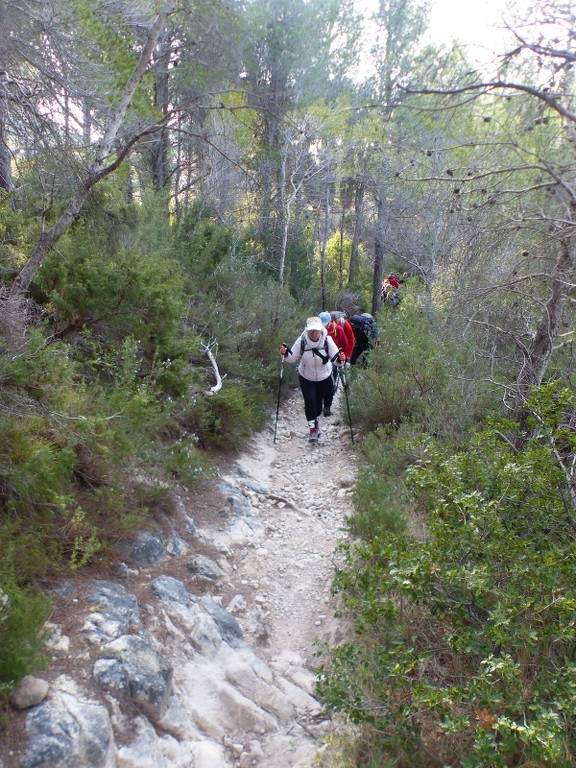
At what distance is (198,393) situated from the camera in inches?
263

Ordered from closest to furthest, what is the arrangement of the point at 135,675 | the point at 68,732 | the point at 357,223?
the point at 68,732
the point at 135,675
the point at 357,223

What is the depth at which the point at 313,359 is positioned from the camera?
7.67 meters

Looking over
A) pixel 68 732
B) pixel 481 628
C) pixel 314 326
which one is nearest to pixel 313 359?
pixel 314 326

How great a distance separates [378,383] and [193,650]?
505 centimetres

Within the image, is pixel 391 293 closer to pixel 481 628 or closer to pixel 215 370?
pixel 215 370

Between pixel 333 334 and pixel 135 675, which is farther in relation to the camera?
pixel 333 334

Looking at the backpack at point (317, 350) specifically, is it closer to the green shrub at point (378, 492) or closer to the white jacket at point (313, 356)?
the white jacket at point (313, 356)

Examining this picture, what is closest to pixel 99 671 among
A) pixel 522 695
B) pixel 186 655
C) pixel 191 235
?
pixel 186 655

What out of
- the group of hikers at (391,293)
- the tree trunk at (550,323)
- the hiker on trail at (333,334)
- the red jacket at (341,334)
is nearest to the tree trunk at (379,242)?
the group of hikers at (391,293)

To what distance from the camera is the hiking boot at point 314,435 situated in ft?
26.0

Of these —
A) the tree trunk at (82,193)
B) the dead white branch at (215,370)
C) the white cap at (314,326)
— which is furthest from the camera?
the white cap at (314,326)

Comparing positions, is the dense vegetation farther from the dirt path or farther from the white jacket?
the white jacket

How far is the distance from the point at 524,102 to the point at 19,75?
191 inches

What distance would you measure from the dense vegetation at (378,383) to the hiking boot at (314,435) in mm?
703
